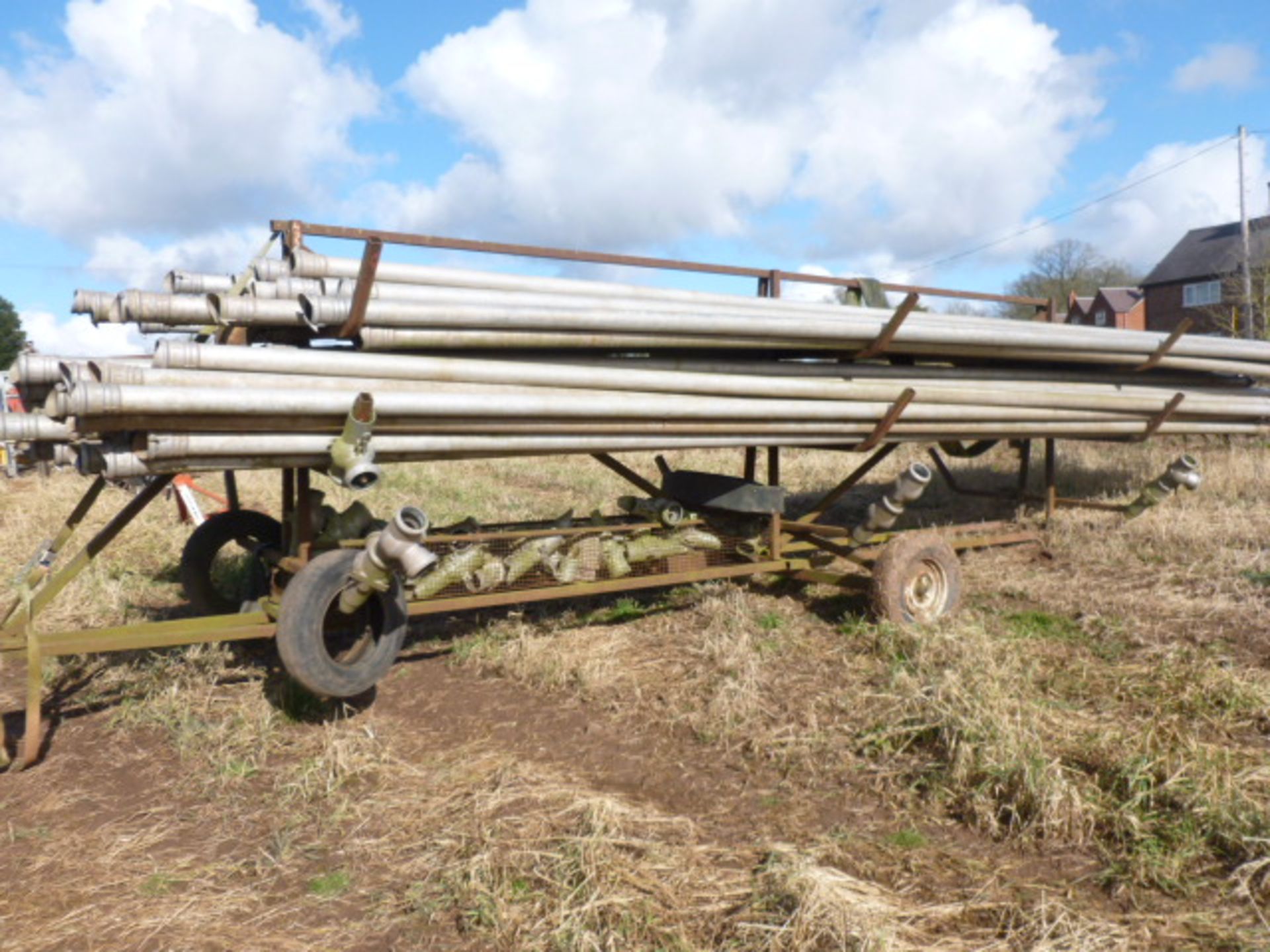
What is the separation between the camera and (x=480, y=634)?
6.29 meters

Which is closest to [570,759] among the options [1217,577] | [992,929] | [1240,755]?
[992,929]

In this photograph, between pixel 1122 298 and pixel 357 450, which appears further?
pixel 1122 298

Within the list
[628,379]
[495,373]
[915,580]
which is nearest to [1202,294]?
[915,580]

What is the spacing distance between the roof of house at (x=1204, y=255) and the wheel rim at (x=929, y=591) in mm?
44196

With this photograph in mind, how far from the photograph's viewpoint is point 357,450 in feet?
14.8

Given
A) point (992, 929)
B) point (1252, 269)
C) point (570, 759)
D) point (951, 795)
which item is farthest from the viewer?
point (1252, 269)

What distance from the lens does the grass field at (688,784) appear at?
10.3 feet

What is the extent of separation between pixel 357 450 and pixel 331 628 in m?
1.06

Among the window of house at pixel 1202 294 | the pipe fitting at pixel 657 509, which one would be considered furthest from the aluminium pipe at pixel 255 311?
the window of house at pixel 1202 294

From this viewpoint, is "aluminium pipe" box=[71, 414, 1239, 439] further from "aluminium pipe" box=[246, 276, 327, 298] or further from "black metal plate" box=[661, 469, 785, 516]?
"aluminium pipe" box=[246, 276, 327, 298]

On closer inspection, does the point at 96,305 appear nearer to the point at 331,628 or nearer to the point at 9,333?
the point at 331,628

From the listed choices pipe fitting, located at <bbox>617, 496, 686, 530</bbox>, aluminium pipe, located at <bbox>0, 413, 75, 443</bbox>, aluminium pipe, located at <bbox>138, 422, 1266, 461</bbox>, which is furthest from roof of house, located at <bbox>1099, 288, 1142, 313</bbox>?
aluminium pipe, located at <bbox>0, 413, 75, 443</bbox>

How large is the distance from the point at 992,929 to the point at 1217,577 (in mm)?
5026

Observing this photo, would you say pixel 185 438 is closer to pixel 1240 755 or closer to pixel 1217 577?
pixel 1240 755
